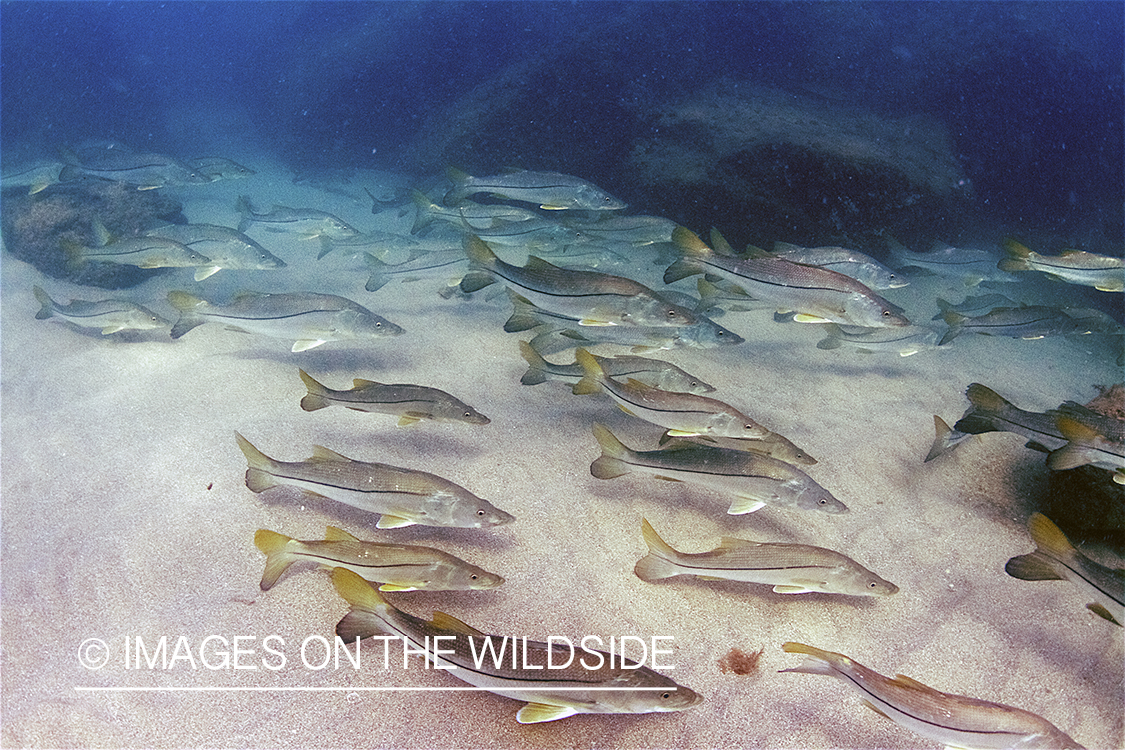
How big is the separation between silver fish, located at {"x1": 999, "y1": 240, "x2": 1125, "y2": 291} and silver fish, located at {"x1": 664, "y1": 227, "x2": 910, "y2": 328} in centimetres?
225

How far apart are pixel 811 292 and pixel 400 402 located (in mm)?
3218

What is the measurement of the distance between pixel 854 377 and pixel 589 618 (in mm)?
4315

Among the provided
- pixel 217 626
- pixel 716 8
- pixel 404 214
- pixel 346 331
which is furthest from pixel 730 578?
pixel 716 8

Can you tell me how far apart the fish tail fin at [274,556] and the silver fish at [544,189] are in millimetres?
5145

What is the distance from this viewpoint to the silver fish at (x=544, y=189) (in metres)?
7.23

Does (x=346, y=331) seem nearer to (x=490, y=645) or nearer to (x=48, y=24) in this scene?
(x=490, y=645)

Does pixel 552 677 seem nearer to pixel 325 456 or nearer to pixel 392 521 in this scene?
pixel 392 521

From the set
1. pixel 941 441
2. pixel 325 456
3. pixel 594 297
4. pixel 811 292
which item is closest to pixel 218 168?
pixel 594 297

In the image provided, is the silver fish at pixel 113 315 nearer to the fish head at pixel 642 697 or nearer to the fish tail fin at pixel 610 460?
the fish tail fin at pixel 610 460

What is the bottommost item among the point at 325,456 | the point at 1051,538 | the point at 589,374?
the point at 1051,538

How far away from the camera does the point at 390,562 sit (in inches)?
108

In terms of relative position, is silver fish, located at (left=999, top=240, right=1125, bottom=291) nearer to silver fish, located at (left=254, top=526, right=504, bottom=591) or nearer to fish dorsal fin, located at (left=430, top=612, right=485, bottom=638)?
silver fish, located at (left=254, top=526, right=504, bottom=591)

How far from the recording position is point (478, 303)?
25.2 ft

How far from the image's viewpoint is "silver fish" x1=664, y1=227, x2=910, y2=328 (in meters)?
4.43
